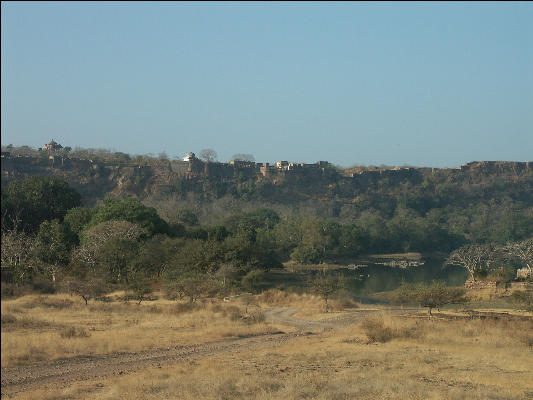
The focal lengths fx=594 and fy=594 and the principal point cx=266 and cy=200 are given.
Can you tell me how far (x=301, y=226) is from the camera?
69.8 m

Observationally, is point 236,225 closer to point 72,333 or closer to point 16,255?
point 16,255

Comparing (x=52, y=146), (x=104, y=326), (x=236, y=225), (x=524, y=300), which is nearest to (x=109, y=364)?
(x=104, y=326)

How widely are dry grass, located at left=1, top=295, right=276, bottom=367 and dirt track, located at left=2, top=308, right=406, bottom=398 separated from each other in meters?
0.59

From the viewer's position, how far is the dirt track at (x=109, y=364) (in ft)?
42.2

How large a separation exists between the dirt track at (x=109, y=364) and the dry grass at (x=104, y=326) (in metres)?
0.59

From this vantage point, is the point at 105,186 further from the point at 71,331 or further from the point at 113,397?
the point at 113,397

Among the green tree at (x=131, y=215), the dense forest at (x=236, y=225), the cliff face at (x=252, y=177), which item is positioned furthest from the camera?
the cliff face at (x=252, y=177)

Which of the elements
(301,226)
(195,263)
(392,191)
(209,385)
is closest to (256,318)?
(209,385)

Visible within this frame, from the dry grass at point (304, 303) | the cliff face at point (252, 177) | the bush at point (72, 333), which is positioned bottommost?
the dry grass at point (304, 303)

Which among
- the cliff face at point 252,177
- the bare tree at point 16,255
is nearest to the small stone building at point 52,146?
the cliff face at point 252,177

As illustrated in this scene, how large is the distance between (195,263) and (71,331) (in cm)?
1857

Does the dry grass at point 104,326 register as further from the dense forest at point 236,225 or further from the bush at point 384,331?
the dense forest at point 236,225

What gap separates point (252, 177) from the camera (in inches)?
5349

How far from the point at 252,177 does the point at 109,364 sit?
398ft
